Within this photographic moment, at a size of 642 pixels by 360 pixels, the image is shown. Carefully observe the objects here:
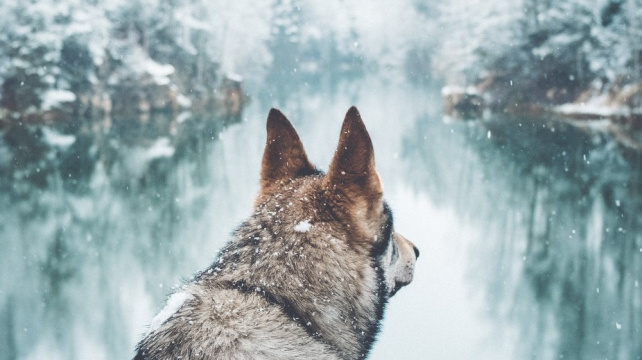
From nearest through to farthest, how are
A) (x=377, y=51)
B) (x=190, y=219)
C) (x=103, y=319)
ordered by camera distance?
(x=103, y=319) → (x=190, y=219) → (x=377, y=51)

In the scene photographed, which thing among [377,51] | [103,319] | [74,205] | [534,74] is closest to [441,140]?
[534,74]

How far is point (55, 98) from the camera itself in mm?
28062

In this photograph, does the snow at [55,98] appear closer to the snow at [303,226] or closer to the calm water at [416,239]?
the calm water at [416,239]

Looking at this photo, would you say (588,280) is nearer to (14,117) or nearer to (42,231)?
(42,231)

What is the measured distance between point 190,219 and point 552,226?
9432 millimetres

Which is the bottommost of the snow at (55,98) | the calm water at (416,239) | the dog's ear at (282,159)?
the dog's ear at (282,159)

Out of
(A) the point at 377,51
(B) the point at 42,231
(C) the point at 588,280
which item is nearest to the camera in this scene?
(C) the point at 588,280

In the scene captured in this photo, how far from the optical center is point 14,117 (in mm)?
28047

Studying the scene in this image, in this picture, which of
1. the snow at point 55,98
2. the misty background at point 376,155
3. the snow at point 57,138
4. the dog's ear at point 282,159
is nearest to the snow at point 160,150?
the misty background at point 376,155

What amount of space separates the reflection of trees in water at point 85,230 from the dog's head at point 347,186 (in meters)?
7.85

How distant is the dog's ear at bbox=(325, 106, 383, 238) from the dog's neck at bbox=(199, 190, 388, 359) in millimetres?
92

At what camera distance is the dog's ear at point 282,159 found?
5.83ft

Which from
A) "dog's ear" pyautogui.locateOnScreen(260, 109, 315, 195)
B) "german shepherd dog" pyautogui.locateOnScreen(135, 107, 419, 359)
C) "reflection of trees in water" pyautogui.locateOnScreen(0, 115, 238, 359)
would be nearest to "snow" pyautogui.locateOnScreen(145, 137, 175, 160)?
"reflection of trees in water" pyautogui.locateOnScreen(0, 115, 238, 359)

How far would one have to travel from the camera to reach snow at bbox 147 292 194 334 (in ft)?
4.50
